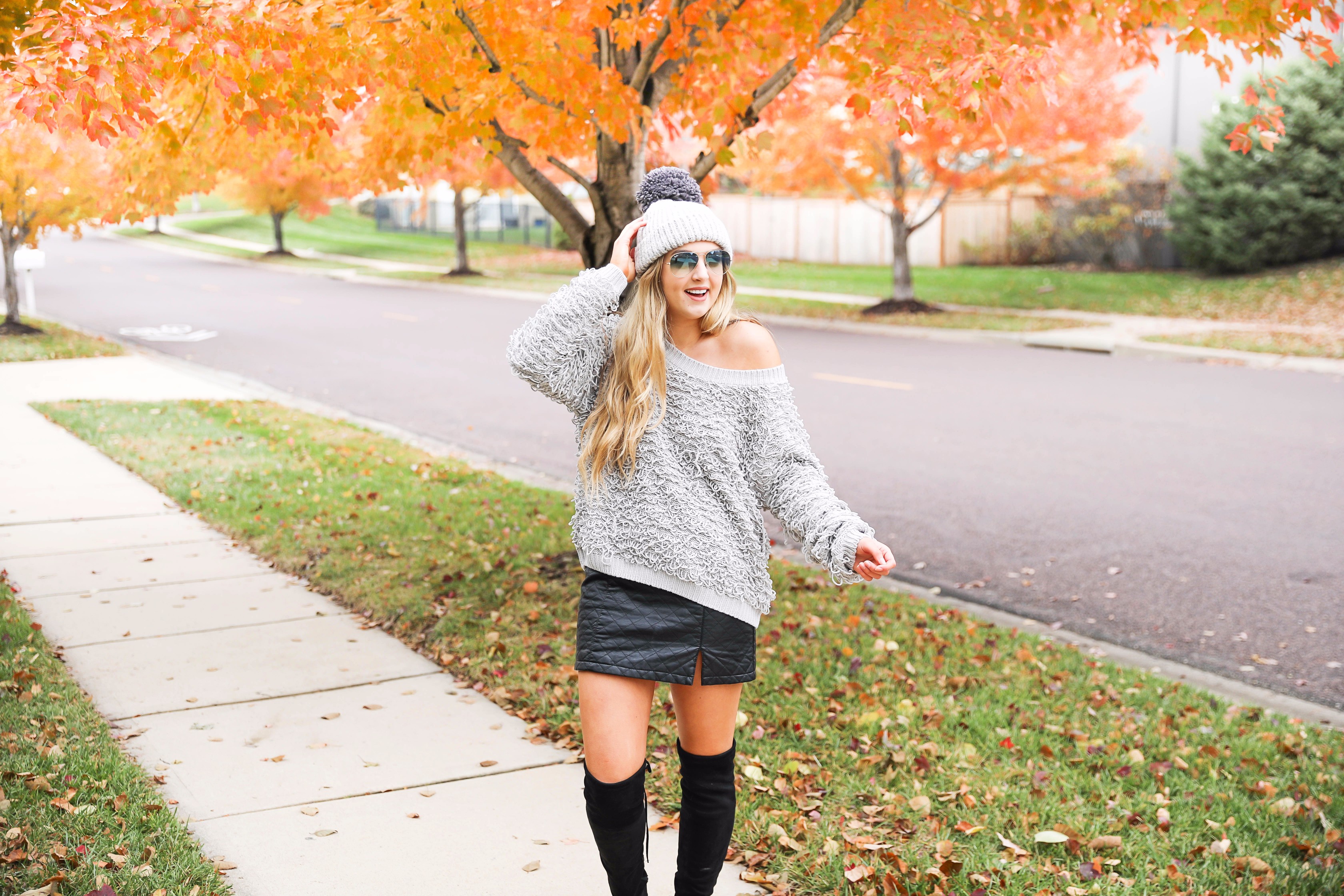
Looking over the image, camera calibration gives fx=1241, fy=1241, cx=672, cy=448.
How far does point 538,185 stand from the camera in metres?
6.00

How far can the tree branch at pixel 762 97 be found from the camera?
5570 millimetres

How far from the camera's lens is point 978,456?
32.4 feet

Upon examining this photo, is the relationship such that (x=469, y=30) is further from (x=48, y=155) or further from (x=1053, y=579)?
(x=48, y=155)

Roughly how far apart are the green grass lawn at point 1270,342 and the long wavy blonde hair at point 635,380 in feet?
48.9

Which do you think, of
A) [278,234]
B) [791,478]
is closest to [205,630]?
[791,478]

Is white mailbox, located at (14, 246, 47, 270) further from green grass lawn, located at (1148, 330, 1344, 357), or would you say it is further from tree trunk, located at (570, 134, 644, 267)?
green grass lawn, located at (1148, 330, 1344, 357)

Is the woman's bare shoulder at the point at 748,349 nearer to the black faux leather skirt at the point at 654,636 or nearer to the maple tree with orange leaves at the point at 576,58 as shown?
the black faux leather skirt at the point at 654,636

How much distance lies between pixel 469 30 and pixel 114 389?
8973 mm

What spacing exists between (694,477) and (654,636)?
1.25 feet

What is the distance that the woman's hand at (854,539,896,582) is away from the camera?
2723 millimetres

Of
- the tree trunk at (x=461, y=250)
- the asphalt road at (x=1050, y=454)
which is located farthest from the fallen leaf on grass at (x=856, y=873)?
the tree trunk at (x=461, y=250)

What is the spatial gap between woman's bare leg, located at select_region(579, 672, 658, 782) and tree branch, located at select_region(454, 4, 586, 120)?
3322mm

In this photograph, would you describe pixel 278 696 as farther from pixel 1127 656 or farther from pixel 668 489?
pixel 1127 656

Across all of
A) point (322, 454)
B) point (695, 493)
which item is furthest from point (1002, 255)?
point (695, 493)
